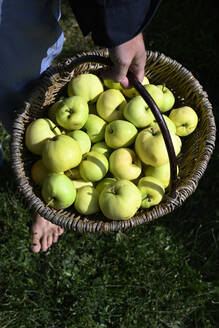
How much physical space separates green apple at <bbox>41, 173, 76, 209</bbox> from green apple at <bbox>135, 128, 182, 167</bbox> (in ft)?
1.09

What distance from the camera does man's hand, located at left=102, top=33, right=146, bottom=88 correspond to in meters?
1.06

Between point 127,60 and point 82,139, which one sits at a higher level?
point 127,60

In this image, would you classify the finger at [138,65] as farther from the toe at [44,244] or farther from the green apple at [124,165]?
the toe at [44,244]

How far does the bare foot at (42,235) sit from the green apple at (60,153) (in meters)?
0.55

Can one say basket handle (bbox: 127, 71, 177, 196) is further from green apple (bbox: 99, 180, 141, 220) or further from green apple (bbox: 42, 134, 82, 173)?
green apple (bbox: 42, 134, 82, 173)

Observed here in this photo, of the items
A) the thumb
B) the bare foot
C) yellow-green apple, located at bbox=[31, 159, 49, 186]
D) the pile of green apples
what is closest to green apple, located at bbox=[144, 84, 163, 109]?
the pile of green apples

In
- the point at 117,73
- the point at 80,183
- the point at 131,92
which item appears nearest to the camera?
the point at 117,73

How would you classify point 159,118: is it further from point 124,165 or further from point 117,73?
point 124,165

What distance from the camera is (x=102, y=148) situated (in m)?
1.59

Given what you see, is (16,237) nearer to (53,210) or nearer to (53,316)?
(53,316)

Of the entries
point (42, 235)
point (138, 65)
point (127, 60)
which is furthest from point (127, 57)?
point (42, 235)

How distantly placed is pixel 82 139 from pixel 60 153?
0.18 metres

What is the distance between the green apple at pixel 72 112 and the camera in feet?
4.87

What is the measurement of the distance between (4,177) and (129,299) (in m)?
0.97
